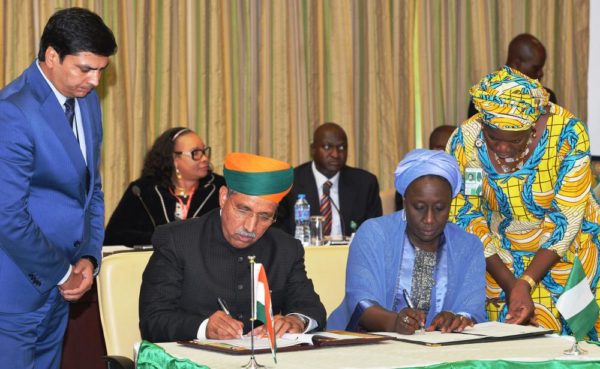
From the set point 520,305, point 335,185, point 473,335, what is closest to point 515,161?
point 520,305

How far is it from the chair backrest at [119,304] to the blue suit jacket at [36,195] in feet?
0.57

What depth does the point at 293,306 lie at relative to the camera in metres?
3.47

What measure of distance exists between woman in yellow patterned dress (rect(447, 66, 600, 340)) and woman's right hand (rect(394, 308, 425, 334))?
653 mm

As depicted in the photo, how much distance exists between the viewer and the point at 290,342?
9.32ft

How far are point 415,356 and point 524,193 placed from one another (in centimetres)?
150

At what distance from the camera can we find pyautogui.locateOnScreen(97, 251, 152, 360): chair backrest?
3422 mm

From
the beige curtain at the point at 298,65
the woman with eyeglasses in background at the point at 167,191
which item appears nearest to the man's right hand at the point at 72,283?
the woman with eyeglasses in background at the point at 167,191

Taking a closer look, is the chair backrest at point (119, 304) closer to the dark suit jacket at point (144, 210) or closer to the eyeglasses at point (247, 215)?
the eyeglasses at point (247, 215)

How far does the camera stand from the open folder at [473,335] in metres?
2.92

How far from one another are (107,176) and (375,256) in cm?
437

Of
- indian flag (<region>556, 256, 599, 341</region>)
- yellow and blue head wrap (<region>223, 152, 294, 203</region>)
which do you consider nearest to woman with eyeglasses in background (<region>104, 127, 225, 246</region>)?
yellow and blue head wrap (<region>223, 152, 294, 203</region>)

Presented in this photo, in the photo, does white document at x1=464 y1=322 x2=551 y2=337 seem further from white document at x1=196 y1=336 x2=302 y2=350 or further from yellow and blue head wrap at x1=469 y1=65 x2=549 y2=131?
yellow and blue head wrap at x1=469 y1=65 x2=549 y2=131

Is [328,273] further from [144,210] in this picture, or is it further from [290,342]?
[144,210]

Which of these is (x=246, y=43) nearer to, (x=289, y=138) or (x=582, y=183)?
(x=289, y=138)
